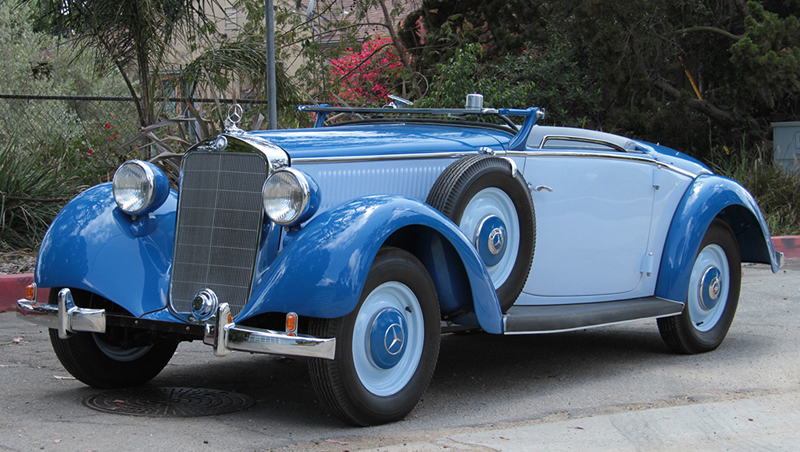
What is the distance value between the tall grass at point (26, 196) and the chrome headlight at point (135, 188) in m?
3.80

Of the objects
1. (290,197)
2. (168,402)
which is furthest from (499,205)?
(168,402)

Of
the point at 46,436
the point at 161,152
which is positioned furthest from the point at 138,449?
the point at 161,152

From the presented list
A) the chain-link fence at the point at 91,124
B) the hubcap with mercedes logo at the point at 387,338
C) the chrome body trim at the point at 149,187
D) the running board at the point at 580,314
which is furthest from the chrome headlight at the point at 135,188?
the chain-link fence at the point at 91,124

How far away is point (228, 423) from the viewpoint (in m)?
3.14

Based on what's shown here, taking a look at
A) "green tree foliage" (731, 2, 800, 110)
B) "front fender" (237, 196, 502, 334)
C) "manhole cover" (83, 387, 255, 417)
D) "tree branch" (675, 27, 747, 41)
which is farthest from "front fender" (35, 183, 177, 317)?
"tree branch" (675, 27, 747, 41)

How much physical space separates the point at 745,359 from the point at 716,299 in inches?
18.8

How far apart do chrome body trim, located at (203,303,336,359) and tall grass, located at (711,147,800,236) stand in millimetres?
8722

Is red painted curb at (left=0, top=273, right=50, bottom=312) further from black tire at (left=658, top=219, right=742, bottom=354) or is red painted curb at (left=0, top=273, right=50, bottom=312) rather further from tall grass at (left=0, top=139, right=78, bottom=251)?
black tire at (left=658, top=219, right=742, bottom=354)

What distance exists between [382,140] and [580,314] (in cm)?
136

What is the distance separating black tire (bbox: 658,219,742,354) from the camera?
4664mm

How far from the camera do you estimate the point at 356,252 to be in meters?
2.95

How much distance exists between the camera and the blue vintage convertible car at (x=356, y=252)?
9.81 ft

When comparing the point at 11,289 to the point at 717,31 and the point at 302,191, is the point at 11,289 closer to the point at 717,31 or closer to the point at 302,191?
the point at 302,191

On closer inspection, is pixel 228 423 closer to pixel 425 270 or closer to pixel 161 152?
pixel 425 270
